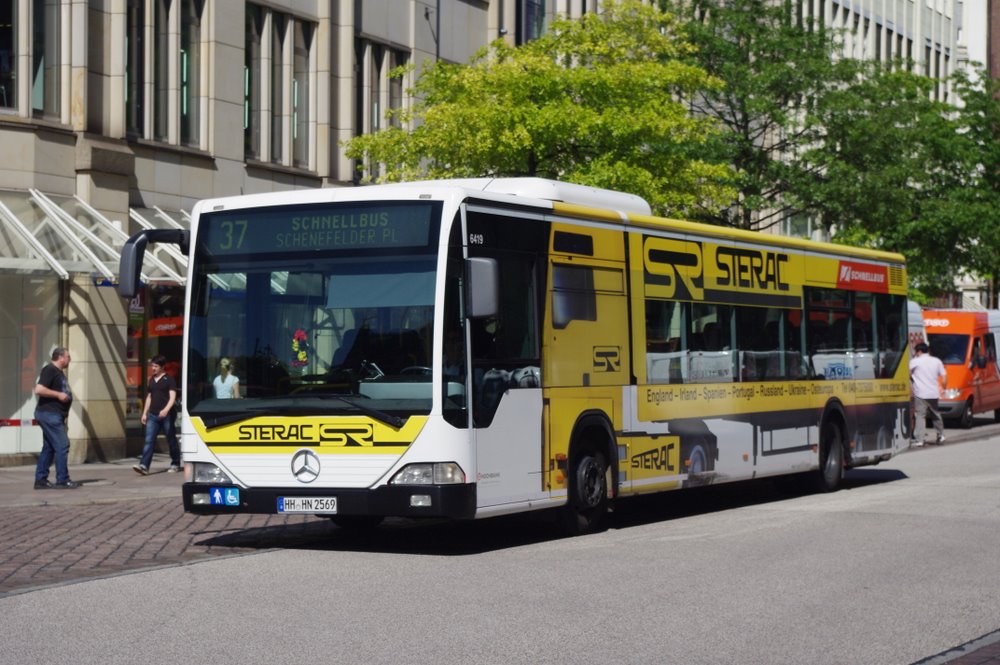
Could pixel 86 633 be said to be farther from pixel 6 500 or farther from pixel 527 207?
pixel 6 500

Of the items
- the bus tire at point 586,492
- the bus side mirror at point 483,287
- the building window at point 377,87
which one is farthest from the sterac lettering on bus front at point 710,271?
the building window at point 377,87

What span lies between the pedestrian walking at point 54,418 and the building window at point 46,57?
5.98 meters

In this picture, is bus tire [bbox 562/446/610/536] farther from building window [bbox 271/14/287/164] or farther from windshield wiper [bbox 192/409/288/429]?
building window [bbox 271/14/287/164]

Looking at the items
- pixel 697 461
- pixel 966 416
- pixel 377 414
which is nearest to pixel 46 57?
pixel 697 461

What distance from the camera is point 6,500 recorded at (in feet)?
60.6

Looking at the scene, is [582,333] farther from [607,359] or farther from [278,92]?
[278,92]

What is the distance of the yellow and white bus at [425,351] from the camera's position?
1249 centimetres

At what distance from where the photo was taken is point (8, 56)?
2456 centimetres

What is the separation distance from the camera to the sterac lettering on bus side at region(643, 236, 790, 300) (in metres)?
15.7

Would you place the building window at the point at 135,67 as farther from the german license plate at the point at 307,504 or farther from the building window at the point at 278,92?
the german license plate at the point at 307,504

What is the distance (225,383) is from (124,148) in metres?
13.2

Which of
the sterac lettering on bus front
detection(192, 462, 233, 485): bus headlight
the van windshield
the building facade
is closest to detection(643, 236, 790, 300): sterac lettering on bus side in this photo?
the sterac lettering on bus front

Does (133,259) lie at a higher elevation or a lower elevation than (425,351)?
higher

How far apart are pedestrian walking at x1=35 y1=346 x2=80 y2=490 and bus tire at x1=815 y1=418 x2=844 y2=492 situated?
873 cm
